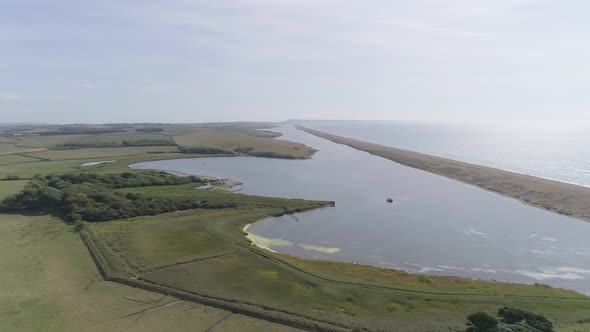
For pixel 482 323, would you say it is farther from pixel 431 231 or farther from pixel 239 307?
pixel 431 231

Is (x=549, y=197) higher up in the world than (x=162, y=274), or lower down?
higher up

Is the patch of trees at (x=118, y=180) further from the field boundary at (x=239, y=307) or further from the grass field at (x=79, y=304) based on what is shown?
the field boundary at (x=239, y=307)

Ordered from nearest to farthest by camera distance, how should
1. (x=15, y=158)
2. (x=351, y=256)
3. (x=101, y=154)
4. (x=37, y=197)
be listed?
(x=351, y=256), (x=37, y=197), (x=15, y=158), (x=101, y=154)

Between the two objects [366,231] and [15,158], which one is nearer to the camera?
[366,231]

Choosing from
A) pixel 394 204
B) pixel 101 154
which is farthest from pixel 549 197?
pixel 101 154

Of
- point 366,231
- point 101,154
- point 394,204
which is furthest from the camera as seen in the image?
point 101,154

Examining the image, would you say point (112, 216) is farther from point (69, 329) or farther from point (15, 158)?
point (15, 158)

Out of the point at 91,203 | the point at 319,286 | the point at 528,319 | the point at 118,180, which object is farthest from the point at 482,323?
the point at 118,180

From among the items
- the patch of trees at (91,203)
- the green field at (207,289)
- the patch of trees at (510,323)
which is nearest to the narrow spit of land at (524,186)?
the green field at (207,289)
